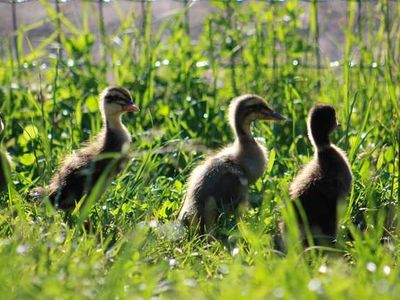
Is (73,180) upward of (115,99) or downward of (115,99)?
downward

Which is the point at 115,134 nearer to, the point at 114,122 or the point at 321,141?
the point at 114,122

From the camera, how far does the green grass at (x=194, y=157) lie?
475cm

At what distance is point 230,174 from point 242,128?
25.3 inches

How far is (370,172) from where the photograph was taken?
7.16 m

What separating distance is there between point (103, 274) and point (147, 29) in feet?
12.9

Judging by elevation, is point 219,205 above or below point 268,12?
below

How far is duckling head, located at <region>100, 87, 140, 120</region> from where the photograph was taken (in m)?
7.57

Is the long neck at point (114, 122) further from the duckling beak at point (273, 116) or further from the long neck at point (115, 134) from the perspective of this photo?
the duckling beak at point (273, 116)

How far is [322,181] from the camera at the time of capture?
6.49 meters

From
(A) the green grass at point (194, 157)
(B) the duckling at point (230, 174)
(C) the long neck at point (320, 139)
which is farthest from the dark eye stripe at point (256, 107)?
(C) the long neck at point (320, 139)

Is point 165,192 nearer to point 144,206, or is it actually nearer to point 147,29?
point 144,206

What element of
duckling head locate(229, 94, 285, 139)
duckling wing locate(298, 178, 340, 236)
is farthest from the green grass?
duckling head locate(229, 94, 285, 139)

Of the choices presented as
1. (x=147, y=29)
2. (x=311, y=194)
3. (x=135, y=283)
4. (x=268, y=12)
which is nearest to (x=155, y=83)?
(x=147, y=29)

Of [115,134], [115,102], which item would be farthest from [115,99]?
[115,134]
